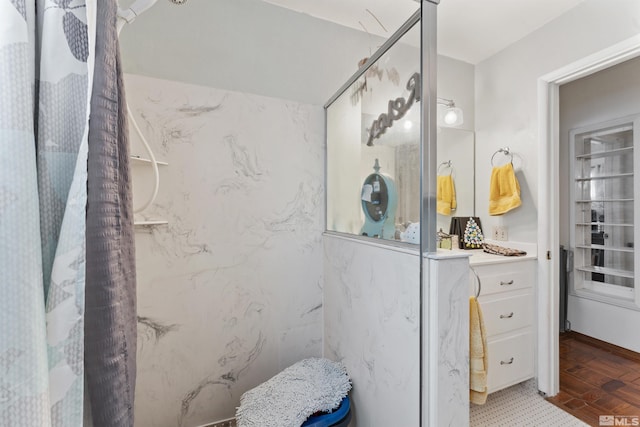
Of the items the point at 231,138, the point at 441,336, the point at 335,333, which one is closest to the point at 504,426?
the point at 335,333

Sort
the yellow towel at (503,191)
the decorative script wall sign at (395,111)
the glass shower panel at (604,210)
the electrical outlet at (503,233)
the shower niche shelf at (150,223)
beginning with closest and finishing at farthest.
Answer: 1. the decorative script wall sign at (395,111)
2. the shower niche shelf at (150,223)
3. the yellow towel at (503,191)
4. the electrical outlet at (503,233)
5. the glass shower panel at (604,210)

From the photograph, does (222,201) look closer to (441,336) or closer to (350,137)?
(350,137)

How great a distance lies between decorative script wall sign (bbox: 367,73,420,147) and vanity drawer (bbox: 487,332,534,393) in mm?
1366

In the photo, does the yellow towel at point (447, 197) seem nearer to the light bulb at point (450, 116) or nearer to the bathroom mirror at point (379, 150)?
the light bulb at point (450, 116)

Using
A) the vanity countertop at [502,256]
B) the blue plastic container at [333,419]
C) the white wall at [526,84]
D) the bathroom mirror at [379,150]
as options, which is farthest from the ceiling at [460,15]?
the blue plastic container at [333,419]

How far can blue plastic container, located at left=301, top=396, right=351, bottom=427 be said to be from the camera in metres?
1.09

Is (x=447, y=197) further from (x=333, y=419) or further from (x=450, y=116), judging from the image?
(x=333, y=419)

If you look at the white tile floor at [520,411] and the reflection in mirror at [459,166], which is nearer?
the white tile floor at [520,411]

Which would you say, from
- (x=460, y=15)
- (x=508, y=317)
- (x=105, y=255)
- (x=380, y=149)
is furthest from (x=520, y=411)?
(x=460, y=15)

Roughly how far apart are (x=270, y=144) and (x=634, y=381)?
2780 millimetres

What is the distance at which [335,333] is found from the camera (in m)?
1.51

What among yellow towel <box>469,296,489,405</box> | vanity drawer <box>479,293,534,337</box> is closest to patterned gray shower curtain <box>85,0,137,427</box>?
yellow towel <box>469,296,489,405</box>

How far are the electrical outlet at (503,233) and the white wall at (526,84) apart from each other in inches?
1.2

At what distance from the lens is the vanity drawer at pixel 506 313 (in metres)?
1.57
